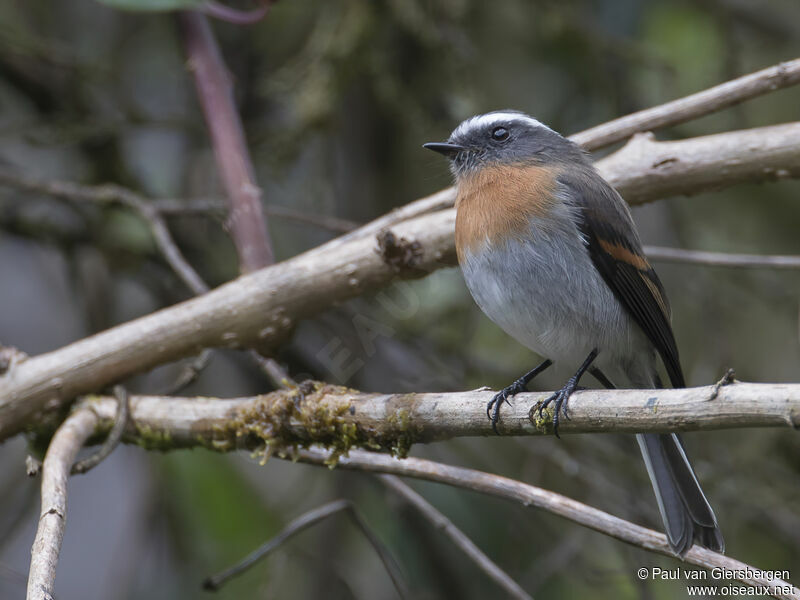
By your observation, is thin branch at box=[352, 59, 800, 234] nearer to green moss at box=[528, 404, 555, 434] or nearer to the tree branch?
the tree branch

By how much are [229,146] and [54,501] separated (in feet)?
5.75

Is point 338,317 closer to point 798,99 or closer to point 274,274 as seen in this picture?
point 274,274

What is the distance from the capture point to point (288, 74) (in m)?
4.31

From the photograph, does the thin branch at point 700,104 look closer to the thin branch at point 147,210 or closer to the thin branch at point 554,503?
the thin branch at point 554,503

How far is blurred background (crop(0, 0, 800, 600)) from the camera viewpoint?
161 inches

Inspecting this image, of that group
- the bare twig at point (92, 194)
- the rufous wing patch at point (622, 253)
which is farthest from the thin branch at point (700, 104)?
the bare twig at point (92, 194)

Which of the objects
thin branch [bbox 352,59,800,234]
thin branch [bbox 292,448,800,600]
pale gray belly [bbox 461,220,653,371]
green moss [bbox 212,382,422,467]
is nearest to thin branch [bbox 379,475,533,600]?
thin branch [bbox 292,448,800,600]

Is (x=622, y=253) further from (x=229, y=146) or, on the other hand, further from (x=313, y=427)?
(x=229, y=146)

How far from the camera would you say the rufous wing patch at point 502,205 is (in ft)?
9.00

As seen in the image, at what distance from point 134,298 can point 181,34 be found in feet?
5.76

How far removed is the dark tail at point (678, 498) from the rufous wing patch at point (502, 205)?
0.79 meters

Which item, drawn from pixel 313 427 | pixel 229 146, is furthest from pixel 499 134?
pixel 313 427

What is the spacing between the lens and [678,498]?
2559mm

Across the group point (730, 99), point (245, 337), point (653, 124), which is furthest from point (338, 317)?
point (730, 99)
